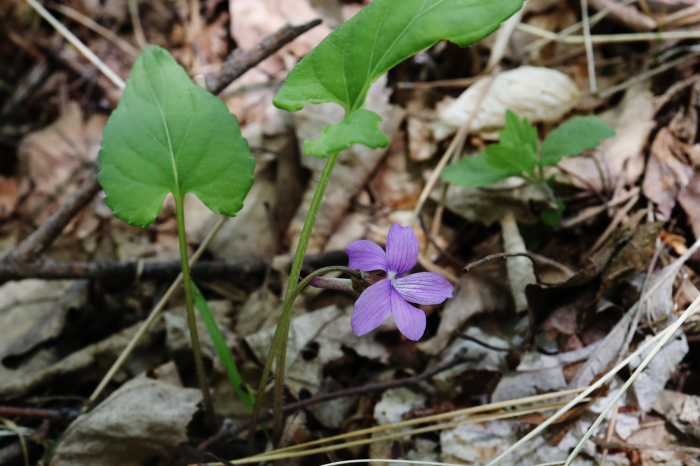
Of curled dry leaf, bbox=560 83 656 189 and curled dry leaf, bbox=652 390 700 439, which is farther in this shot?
curled dry leaf, bbox=560 83 656 189

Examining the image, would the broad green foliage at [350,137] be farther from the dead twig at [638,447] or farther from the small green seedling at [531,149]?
the dead twig at [638,447]

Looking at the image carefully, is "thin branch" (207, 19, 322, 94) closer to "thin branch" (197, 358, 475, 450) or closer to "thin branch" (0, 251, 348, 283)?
"thin branch" (0, 251, 348, 283)

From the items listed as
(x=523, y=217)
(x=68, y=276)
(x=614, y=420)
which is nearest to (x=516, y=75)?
(x=523, y=217)

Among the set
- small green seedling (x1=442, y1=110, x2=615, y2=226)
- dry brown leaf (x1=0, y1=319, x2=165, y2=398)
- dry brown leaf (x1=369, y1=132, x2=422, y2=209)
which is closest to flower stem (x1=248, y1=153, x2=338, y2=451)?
dry brown leaf (x1=0, y1=319, x2=165, y2=398)

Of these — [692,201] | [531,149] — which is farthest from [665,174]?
[531,149]

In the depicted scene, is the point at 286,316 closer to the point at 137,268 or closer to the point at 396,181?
the point at 137,268

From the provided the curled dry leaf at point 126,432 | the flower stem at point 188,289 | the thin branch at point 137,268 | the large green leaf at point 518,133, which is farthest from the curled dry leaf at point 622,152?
the curled dry leaf at point 126,432
